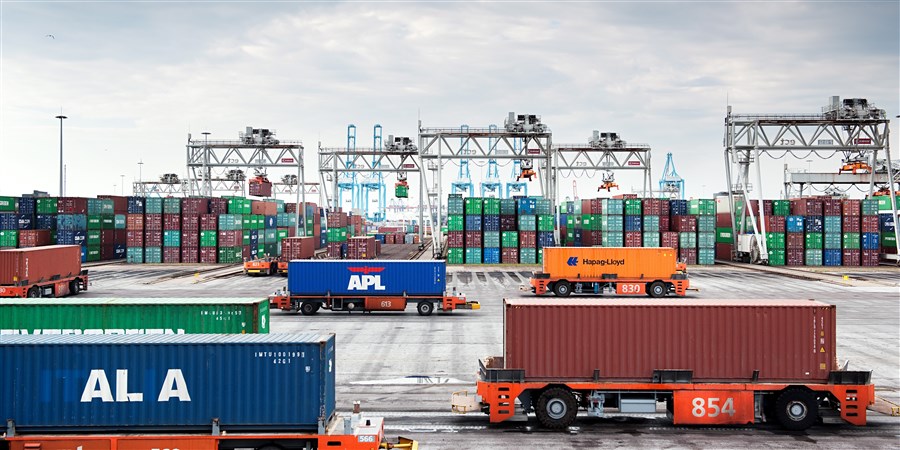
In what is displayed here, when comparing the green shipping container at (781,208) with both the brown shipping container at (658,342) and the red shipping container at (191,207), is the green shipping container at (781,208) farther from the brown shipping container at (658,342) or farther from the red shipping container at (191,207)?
the red shipping container at (191,207)

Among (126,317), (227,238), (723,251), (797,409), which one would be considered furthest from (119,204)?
(797,409)

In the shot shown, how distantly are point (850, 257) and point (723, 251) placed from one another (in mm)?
14029

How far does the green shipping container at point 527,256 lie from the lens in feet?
223

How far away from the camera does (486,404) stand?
17625mm

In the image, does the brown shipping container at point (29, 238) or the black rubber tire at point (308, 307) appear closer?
the black rubber tire at point (308, 307)

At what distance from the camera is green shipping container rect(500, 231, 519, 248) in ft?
222

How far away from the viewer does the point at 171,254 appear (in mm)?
73062

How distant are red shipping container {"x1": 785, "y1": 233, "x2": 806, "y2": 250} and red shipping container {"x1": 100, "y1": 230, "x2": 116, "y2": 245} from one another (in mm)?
72861

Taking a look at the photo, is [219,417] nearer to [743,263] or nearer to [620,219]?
[620,219]

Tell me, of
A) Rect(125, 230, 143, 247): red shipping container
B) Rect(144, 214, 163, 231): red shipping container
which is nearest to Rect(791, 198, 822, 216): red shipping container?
Rect(144, 214, 163, 231): red shipping container

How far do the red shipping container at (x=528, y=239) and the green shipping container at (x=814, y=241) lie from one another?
91.0 ft

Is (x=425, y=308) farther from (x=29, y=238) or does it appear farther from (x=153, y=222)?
(x=29, y=238)

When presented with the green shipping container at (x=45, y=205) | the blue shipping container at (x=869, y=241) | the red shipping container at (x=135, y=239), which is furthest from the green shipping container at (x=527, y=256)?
the green shipping container at (x=45, y=205)

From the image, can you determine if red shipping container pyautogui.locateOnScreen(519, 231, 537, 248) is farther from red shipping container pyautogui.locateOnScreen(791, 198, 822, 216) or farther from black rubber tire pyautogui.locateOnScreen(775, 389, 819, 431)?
black rubber tire pyautogui.locateOnScreen(775, 389, 819, 431)
